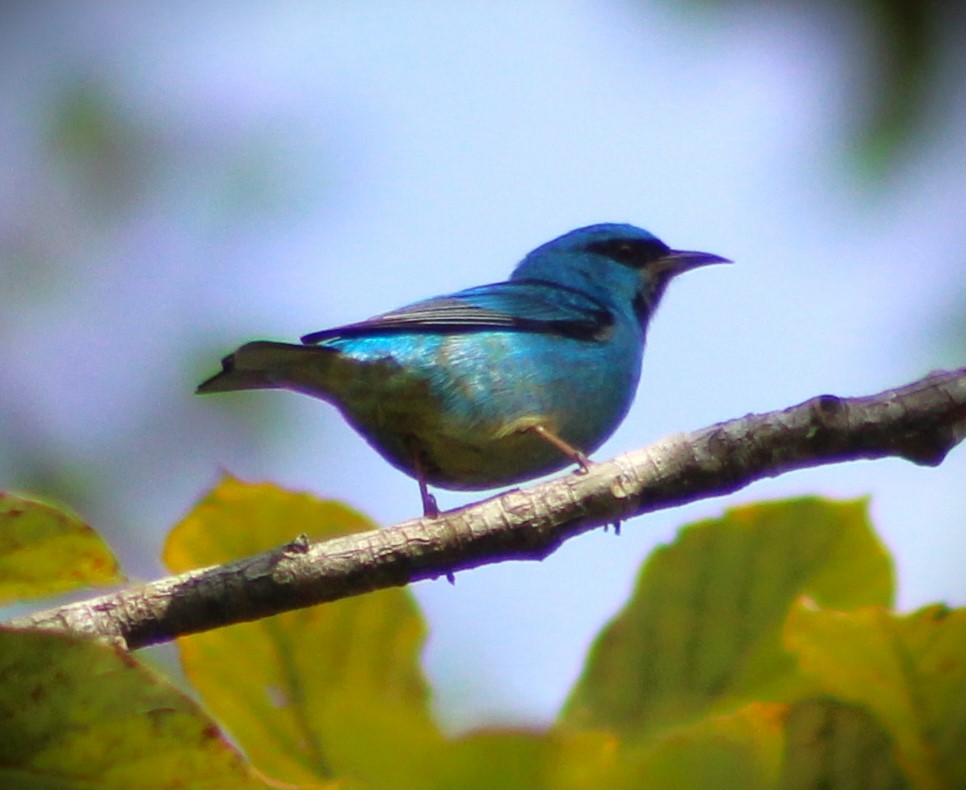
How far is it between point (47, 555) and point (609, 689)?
1.13 m

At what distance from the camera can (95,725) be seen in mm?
1766

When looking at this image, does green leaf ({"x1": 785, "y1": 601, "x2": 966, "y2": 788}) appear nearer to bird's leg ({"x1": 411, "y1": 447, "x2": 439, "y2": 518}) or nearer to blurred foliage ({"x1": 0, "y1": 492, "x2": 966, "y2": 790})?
blurred foliage ({"x1": 0, "y1": 492, "x2": 966, "y2": 790})

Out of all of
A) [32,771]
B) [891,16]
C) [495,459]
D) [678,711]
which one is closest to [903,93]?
[891,16]

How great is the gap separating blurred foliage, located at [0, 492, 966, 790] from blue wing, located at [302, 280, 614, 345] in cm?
276

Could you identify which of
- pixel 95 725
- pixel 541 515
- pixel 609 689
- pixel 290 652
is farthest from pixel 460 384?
pixel 95 725

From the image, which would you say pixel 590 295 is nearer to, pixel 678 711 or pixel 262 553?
pixel 262 553

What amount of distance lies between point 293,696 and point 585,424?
3.61 meters

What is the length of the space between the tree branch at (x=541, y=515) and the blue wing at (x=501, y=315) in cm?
215

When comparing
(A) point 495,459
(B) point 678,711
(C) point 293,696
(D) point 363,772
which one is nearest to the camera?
(D) point 363,772

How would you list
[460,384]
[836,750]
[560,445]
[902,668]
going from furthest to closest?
[460,384]
[560,445]
[902,668]
[836,750]

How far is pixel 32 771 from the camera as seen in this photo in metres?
1.78

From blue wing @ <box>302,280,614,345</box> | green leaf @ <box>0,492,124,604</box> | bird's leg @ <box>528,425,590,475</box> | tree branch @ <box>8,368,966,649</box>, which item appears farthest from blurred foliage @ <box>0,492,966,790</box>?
blue wing @ <box>302,280,614,345</box>

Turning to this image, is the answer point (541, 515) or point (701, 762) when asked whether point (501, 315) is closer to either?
point (541, 515)

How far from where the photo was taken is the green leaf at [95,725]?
175 cm
